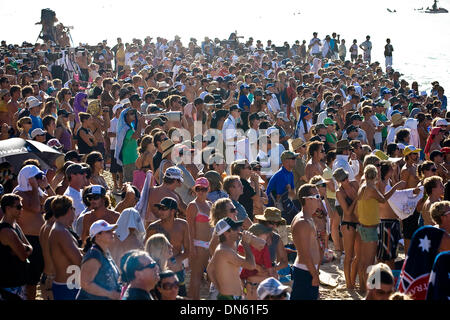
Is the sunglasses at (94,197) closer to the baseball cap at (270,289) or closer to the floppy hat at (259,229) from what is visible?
the floppy hat at (259,229)

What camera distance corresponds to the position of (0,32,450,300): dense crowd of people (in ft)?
18.0

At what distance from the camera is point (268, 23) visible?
102188mm

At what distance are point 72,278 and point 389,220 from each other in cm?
425

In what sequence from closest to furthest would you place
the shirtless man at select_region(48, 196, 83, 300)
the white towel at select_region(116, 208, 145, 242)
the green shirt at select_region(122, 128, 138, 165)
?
Answer: the shirtless man at select_region(48, 196, 83, 300) → the white towel at select_region(116, 208, 145, 242) → the green shirt at select_region(122, 128, 138, 165)

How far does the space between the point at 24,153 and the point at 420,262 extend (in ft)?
17.2

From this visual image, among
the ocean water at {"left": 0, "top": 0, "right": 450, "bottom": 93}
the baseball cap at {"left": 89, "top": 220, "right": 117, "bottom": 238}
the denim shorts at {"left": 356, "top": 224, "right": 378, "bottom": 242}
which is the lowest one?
the denim shorts at {"left": 356, "top": 224, "right": 378, "bottom": 242}

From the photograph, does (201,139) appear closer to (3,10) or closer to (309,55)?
(309,55)

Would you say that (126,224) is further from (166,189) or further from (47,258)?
(166,189)

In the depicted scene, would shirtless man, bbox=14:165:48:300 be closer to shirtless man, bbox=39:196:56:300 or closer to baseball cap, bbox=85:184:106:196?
→ shirtless man, bbox=39:196:56:300

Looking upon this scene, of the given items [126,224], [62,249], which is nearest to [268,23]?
[126,224]

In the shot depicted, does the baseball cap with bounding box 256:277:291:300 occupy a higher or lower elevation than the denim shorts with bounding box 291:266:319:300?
higher

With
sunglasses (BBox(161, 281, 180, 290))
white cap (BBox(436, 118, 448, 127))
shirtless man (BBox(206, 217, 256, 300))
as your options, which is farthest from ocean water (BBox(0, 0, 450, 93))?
sunglasses (BBox(161, 281, 180, 290))

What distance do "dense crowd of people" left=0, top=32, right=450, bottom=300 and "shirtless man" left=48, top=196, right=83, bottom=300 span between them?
1 centimetres

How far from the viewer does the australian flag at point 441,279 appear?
15.5 ft
